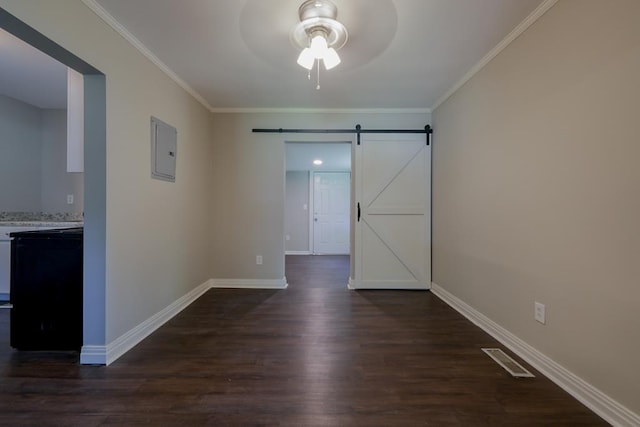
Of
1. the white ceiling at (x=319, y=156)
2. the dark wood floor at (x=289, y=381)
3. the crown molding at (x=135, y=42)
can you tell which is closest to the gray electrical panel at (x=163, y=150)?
the crown molding at (x=135, y=42)

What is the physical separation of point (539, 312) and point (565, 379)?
1.27 ft

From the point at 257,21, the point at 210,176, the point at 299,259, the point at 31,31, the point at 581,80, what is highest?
the point at 257,21

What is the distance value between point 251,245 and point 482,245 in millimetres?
2721

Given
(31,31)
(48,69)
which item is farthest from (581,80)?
(48,69)

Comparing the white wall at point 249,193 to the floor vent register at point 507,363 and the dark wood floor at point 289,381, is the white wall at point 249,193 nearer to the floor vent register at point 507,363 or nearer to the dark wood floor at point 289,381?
the dark wood floor at point 289,381

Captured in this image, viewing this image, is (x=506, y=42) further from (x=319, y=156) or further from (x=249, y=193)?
(x=319, y=156)

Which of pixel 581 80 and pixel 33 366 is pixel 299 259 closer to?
pixel 33 366

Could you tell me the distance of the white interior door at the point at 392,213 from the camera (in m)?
3.71

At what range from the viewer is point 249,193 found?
3.78 metres

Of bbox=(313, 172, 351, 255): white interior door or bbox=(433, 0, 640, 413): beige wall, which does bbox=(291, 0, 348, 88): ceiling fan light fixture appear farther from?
bbox=(313, 172, 351, 255): white interior door

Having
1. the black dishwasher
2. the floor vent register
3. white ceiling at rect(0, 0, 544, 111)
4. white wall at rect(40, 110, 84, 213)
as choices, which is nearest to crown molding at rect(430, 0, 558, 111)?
white ceiling at rect(0, 0, 544, 111)

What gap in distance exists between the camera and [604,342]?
56.8 inches

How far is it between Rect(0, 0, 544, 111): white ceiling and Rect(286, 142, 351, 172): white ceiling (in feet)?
4.08

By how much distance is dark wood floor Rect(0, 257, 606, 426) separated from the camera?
1.45m
